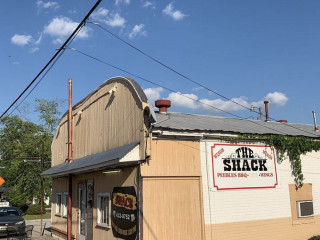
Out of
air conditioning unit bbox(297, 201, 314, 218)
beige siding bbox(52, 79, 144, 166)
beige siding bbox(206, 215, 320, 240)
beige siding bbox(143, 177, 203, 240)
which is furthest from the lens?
air conditioning unit bbox(297, 201, 314, 218)

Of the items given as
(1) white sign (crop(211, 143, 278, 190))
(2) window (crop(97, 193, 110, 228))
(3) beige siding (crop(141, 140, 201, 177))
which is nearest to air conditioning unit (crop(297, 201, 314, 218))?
(1) white sign (crop(211, 143, 278, 190))

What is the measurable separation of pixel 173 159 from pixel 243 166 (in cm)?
291

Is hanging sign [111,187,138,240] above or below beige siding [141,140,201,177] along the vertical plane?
below

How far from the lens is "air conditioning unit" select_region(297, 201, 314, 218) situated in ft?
42.5

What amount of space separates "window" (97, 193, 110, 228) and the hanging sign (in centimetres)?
65

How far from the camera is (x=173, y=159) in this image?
35.4 ft

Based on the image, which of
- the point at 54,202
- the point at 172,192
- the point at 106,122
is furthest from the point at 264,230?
the point at 54,202

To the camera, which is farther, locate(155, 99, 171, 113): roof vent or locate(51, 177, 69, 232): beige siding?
locate(51, 177, 69, 232): beige siding

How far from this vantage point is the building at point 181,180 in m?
10.4

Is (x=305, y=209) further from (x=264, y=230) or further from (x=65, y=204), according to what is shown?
(x=65, y=204)

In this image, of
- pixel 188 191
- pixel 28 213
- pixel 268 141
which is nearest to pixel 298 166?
pixel 268 141

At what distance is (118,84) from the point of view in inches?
495

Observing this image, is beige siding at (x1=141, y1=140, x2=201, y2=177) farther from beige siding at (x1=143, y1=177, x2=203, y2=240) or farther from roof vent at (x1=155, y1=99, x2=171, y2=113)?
roof vent at (x1=155, y1=99, x2=171, y2=113)

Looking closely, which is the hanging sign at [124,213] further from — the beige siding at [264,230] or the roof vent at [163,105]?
the roof vent at [163,105]
